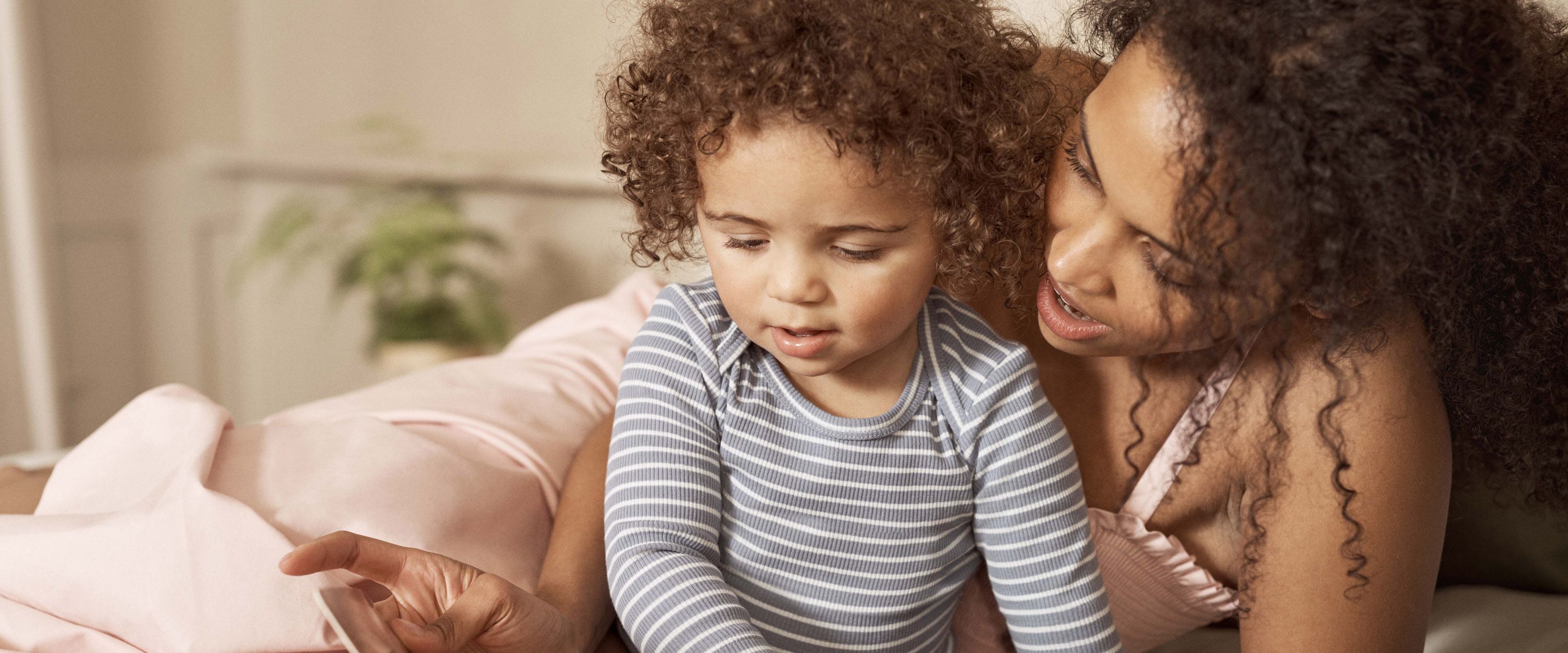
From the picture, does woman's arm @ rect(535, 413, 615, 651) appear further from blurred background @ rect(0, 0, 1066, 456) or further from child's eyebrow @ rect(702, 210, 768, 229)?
blurred background @ rect(0, 0, 1066, 456)

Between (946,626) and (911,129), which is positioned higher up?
(911,129)

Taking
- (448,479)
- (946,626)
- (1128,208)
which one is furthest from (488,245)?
(1128,208)

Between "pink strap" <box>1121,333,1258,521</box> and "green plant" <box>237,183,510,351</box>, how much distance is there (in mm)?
2031

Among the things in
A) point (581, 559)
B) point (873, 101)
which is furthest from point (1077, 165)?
point (581, 559)

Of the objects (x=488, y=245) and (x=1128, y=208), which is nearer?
(x=1128, y=208)

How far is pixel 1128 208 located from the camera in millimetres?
897

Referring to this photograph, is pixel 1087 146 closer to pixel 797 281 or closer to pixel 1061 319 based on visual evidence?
pixel 1061 319

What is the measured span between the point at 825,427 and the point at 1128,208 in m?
0.31

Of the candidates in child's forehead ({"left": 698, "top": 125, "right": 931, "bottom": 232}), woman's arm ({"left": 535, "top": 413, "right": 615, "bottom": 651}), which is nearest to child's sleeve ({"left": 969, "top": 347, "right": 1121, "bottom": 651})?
child's forehead ({"left": 698, "top": 125, "right": 931, "bottom": 232})

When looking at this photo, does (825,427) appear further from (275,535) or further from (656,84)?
(275,535)

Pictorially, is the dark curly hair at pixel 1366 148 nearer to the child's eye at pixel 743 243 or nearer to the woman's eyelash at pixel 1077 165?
the woman's eyelash at pixel 1077 165

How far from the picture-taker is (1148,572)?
1.18 meters

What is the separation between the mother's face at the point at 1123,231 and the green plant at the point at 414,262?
2.09 metres

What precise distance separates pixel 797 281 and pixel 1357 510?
0.56 m
